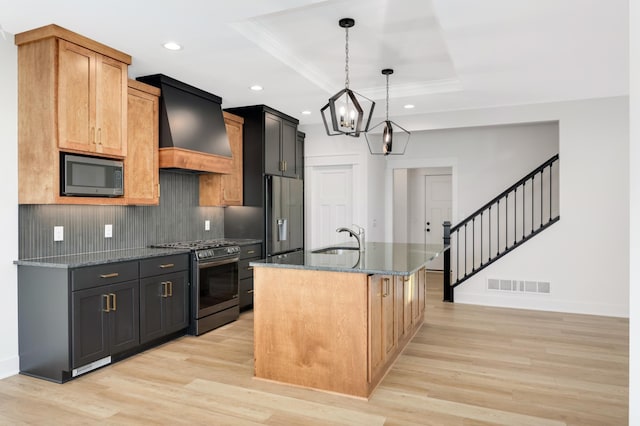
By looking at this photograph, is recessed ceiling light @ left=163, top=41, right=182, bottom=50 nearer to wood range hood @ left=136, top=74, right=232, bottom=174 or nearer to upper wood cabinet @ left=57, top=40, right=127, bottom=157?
upper wood cabinet @ left=57, top=40, right=127, bottom=157

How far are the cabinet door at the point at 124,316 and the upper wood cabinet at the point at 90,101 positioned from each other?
1.19 meters

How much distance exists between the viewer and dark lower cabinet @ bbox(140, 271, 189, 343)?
382 cm

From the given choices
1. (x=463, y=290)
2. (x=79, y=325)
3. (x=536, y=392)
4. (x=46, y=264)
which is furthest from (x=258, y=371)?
(x=463, y=290)

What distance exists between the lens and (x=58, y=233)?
12.0 feet

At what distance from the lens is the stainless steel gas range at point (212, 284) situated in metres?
4.34

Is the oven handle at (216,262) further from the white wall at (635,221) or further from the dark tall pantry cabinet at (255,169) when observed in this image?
the white wall at (635,221)

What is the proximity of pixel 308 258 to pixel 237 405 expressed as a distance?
119cm

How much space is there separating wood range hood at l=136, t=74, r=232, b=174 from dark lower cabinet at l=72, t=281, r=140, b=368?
144 cm

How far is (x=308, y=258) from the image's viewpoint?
3.42 metres

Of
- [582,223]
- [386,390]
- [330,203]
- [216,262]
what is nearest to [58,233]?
[216,262]

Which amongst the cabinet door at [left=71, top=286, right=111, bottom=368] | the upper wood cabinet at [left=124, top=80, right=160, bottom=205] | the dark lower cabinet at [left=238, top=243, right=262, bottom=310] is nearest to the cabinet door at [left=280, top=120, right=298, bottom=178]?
the dark lower cabinet at [left=238, top=243, right=262, bottom=310]

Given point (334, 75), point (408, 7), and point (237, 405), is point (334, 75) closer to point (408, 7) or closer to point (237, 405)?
point (408, 7)

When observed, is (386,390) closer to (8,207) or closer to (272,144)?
(8,207)

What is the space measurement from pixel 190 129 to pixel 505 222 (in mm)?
4953
